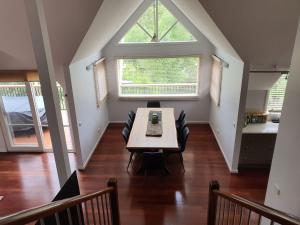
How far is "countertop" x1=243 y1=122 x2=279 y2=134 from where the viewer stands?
4.70 m

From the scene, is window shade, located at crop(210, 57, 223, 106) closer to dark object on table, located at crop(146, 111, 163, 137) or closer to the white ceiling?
dark object on table, located at crop(146, 111, 163, 137)

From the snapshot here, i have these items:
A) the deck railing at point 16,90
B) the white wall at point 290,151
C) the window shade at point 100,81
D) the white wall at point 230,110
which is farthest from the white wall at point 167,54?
the white wall at point 290,151

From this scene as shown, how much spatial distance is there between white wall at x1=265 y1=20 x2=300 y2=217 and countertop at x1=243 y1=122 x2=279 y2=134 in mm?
2169

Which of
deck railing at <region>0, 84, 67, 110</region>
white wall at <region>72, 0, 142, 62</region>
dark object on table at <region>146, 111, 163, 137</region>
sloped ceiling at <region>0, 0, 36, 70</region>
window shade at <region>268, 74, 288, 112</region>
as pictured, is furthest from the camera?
deck railing at <region>0, 84, 67, 110</region>

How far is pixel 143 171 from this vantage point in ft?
16.2

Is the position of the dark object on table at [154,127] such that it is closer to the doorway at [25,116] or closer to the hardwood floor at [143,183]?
A: the hardwood floor at [143,183]

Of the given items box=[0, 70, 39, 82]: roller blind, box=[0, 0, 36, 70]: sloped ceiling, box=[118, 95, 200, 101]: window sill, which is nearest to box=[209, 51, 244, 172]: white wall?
box=[118, 95, 200, 101]: window sill

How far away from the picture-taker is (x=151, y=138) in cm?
479

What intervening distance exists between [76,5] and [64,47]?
102 centimetres

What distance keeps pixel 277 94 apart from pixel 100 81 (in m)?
4.50

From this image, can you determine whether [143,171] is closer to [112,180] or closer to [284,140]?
[112,180]

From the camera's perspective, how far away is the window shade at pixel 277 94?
5.10m

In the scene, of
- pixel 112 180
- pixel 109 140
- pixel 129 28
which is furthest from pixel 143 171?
pixel 129 28

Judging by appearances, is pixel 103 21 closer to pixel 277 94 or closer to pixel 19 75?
pixel 19 75
